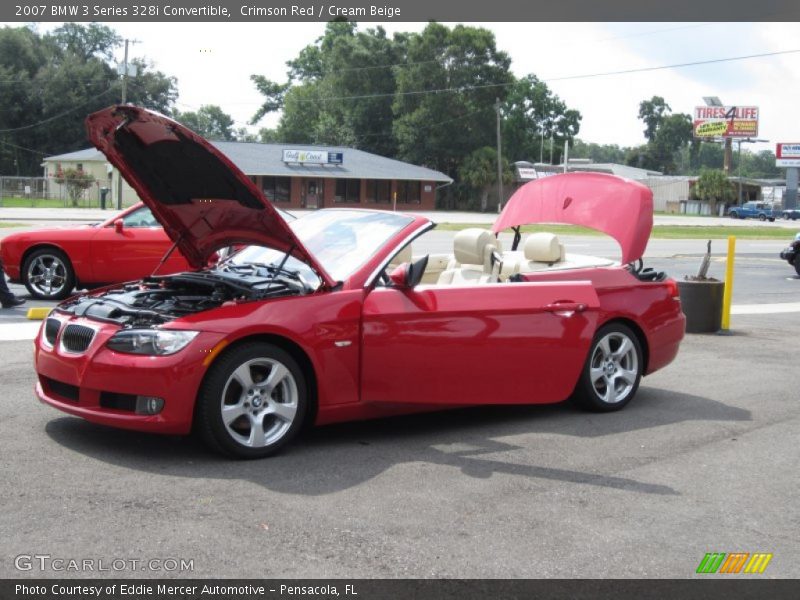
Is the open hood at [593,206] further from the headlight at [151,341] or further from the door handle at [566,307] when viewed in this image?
the headlight at [151,341]

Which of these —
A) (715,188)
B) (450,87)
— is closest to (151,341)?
(450,87)

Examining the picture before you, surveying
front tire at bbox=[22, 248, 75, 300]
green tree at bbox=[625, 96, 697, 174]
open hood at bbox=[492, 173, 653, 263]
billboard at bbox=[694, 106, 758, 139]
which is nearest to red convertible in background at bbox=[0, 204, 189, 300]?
front tire at bbox=[22, 248, 75, 300]

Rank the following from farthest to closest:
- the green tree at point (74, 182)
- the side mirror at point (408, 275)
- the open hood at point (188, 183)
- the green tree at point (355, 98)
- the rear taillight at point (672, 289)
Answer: the green tree at point (355, 98) → the green tree at point (74, 182) → the rear taillight at point (672, 289) → the side mirror at point (408, 275) → the open hood at point (188, 183)

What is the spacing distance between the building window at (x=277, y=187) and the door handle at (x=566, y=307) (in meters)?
62.5

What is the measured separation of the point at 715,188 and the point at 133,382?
9411 centimetres

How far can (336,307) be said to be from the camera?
595 centimetres

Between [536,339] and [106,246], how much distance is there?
26.8 ft

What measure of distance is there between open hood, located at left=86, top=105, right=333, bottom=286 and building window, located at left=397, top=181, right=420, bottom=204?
67.7 m

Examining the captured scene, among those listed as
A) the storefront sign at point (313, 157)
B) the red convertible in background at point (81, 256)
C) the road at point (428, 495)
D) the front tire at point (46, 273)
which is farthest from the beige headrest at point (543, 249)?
the storefront sign at point (313, 157)

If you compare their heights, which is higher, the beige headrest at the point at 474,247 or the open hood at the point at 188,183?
the open hood at the point at 188,183

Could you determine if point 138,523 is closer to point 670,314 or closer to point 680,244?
point 670,314

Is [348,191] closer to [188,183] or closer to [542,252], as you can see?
[542,252]

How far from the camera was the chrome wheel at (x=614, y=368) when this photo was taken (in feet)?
24.0
